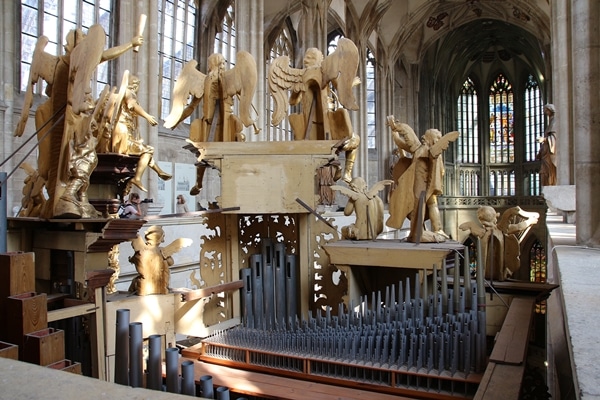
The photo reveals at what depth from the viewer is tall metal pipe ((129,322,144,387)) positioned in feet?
9.00

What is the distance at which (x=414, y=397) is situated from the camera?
3.48m

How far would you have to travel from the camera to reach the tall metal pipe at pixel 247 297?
5031 millimetres

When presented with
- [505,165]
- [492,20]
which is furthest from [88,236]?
[505,165]

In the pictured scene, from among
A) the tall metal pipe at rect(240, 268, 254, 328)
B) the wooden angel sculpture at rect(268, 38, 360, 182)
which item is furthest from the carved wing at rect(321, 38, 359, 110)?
the tall metal pipe at rect(240, 268, 254, 328)

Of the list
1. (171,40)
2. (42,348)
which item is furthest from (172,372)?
(171,40)

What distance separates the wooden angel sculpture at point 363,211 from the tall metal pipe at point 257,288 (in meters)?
0.91

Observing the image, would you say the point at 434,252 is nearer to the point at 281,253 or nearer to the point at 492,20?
the point at 281,253

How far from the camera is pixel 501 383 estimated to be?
2600mm

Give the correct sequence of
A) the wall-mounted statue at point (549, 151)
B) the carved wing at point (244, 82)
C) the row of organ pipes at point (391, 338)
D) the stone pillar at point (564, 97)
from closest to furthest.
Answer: the row of organ pipes at point (391, 338), the carved wing at point (244, 82), the stone pillar at point (564, 97), the wall-mounted statue at point (549, 151)

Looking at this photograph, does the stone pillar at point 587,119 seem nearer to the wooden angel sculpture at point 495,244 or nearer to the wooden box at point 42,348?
the wooden angel sculpture at point 495,244

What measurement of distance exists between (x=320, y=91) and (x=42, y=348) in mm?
4077

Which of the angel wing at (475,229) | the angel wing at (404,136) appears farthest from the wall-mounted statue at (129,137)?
the angel wing at (475,229)

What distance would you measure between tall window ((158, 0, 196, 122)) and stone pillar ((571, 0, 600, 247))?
1248 centimetres

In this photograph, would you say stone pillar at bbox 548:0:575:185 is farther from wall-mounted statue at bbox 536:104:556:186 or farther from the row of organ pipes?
wall-mounted statue at bbox 536:104:556:186
